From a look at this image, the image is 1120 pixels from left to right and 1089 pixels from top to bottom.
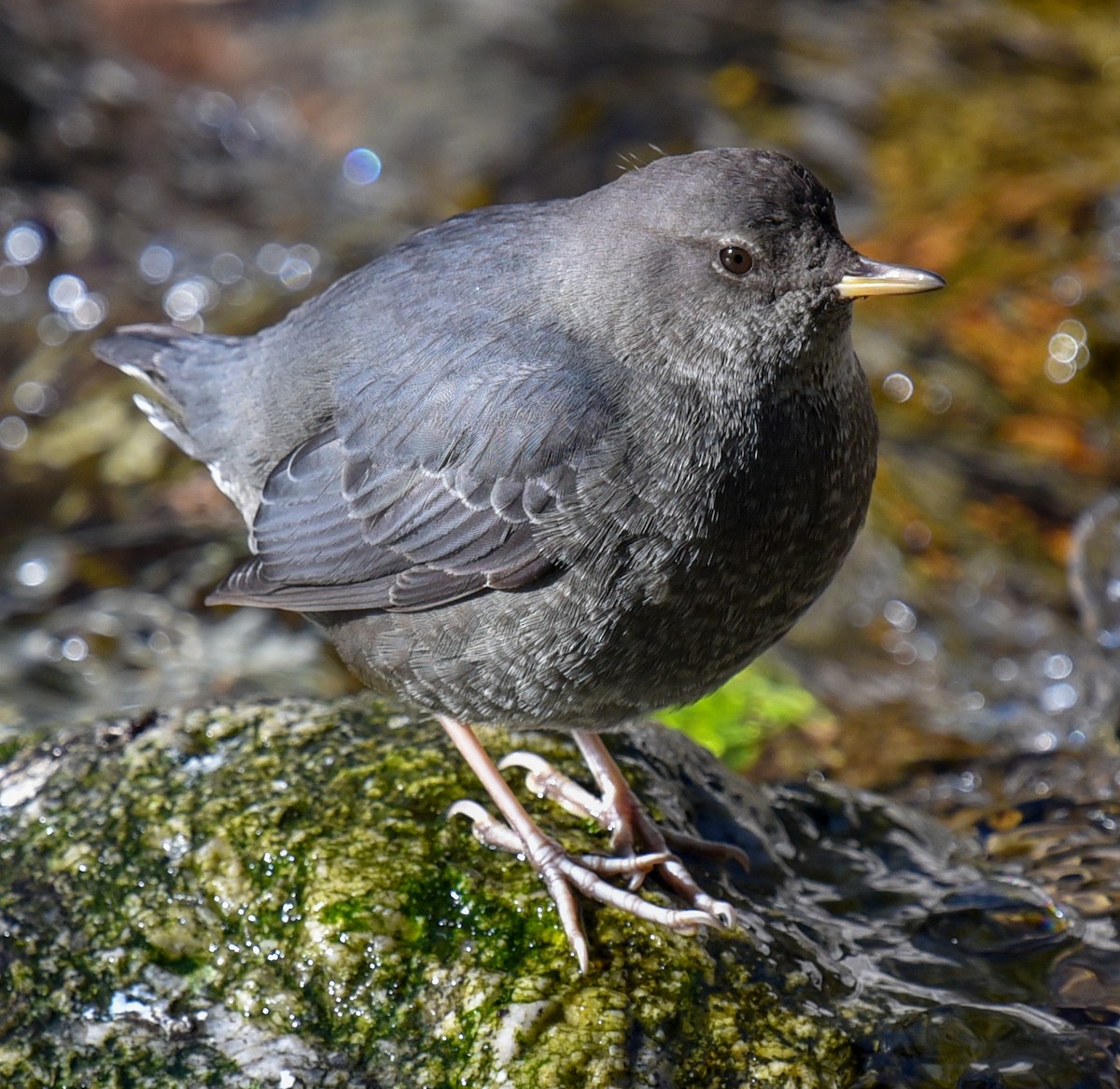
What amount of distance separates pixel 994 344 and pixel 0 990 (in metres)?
5.32

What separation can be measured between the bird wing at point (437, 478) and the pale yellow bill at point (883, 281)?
0.58m

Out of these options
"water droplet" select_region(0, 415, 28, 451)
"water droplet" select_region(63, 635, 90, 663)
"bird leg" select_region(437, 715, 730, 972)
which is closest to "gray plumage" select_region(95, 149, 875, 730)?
"bird leg" select_region(437, 715, 730, 972)

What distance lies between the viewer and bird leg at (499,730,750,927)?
3.40m

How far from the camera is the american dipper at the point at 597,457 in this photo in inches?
127

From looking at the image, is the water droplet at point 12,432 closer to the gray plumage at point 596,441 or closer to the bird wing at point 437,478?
the bird wing at point 437,478

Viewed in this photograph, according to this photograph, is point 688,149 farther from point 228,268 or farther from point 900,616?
point 900,616

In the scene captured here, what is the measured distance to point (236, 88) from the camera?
923 centimetres

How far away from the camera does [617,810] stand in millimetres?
3586

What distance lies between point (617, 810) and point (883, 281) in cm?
141

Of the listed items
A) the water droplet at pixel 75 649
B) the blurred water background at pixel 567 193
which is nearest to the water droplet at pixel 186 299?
the blurred water background at pixel 567 193

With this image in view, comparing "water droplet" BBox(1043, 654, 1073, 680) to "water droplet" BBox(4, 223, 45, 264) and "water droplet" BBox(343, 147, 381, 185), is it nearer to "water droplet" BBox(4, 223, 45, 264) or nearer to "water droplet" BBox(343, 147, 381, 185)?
"water droplet" BBox(343, 147, 381, 185)

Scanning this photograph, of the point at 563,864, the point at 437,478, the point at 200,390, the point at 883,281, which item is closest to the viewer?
the point at 883,281

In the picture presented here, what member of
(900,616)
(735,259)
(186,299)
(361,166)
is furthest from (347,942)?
(361,166)

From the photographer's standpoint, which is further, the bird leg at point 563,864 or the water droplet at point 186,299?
the water droplet at point 186,299
